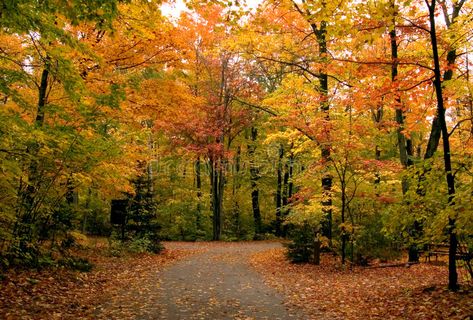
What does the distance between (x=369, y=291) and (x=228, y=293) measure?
10.7 feet

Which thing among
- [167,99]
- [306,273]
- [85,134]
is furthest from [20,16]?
[306,273]

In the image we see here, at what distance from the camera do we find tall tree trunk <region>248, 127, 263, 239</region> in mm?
27906

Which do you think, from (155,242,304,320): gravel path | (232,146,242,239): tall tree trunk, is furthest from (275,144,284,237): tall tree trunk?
(155,242,304,320): gravel path

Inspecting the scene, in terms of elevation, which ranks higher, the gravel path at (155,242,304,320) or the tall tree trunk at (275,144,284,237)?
the tall tree trunk at (275,144,284,237)

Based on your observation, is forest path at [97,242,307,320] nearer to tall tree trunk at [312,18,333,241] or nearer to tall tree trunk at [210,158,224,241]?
tall tree trunk at [312,18,333,241]

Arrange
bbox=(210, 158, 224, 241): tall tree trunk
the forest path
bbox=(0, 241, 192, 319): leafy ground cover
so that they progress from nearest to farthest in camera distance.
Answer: bbox=(0, 241, 192, 319): leafy ground cover
the forest path
bbox=(210, 158, 224, 241): tall tree trunk

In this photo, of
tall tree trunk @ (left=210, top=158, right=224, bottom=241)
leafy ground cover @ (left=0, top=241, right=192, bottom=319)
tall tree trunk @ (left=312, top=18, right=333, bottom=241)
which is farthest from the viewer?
tall tree trunk @ (left=210, top=158, right=224, bottom=241)

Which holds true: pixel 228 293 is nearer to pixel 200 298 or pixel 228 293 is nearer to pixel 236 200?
pixel 200 298

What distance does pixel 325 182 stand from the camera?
13.8 meters

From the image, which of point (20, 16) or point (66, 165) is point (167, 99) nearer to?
point (66, 165)

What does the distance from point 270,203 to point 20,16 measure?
89.4 ft

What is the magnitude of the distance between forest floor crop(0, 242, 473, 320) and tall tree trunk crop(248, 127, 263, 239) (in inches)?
631

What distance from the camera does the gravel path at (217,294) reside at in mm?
6539

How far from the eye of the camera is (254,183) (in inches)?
1150
